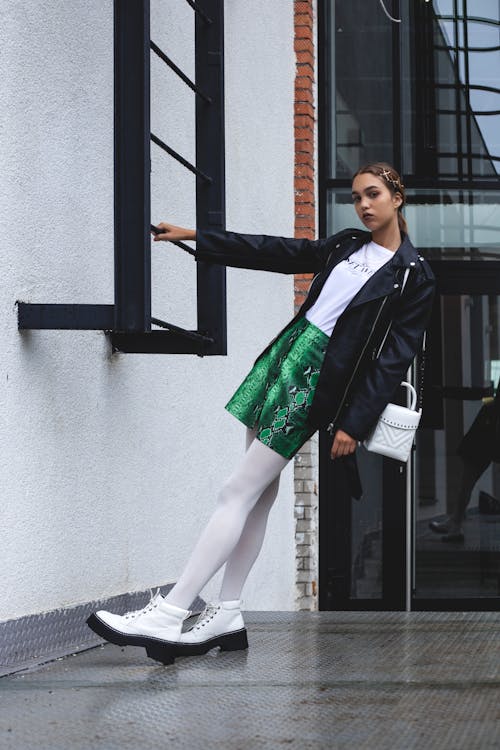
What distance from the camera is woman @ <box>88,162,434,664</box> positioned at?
403 centimetres

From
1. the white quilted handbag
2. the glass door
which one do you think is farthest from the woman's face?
the glass door

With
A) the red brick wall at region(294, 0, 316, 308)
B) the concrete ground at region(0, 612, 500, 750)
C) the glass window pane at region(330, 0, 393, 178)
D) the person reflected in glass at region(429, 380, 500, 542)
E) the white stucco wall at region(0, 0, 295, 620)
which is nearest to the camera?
the concrete ground at region(0, 612, 500, 750)

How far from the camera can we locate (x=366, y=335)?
403cm

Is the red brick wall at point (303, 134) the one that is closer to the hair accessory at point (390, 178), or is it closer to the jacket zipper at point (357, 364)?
the hair accessory at point (390, 178)

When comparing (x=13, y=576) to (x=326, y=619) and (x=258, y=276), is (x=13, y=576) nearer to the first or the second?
(x=326, y=619)

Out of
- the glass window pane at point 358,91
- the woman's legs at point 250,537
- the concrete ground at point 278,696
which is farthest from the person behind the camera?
the glass window pane at point 358,91

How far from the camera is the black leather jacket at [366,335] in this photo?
403 centimetres

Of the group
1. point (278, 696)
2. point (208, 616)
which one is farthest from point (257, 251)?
point (278, 696)

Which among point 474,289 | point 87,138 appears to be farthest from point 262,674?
point 474,289

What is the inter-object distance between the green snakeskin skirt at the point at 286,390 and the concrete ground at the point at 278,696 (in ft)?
2.41

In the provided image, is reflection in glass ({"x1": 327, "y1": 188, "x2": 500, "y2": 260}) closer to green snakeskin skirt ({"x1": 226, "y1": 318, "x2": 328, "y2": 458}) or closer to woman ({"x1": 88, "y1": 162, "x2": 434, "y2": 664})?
woman ({"x1": 88, "y1": 162, "x2": 434, "y2": 664})

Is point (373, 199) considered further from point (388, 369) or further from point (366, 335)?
point (388, 369)

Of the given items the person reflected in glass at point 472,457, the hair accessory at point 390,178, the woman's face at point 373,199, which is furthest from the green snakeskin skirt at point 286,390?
the person reflected in glass at point 472,457

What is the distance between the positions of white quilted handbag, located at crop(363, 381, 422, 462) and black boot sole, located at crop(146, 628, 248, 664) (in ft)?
2.75
